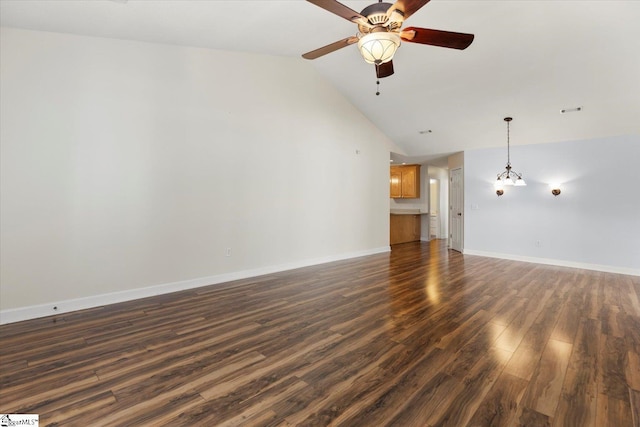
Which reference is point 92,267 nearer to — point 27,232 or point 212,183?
point 27,232

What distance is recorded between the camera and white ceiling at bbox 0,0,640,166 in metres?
3.04

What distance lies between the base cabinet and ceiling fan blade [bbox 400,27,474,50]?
21.4 feet

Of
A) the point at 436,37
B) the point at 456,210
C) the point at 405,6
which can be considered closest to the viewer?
the point at 405,6

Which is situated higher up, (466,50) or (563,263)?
(466,50)

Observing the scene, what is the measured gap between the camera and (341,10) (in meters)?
2.17

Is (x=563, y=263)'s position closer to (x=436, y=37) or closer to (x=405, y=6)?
(x=436, y=37)

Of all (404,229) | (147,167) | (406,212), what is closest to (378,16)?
(147,167)

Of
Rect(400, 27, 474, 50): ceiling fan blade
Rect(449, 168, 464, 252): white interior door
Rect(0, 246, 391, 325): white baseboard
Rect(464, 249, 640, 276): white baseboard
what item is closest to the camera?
Rect(400, 27, 474, 50): ceiling fan blade

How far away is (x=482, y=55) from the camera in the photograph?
13.7 ft

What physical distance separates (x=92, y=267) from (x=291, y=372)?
275cm

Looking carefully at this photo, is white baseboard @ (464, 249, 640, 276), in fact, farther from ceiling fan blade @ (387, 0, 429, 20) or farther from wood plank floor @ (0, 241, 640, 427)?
ceiling fan blade @ (387, 0, 429, 20)

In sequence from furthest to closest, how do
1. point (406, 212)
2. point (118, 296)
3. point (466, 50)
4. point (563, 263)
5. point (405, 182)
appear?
point (405, 182), point (406, 212), point (563, 263), point (466, 50), point (118, 296)

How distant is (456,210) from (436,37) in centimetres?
622

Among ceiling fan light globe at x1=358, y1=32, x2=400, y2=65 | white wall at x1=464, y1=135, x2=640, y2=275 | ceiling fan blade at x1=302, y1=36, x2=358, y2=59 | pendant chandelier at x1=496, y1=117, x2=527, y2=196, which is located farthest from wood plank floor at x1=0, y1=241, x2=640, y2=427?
pendant chandelier at x1=496, y1=117, x2=527, y2=196
